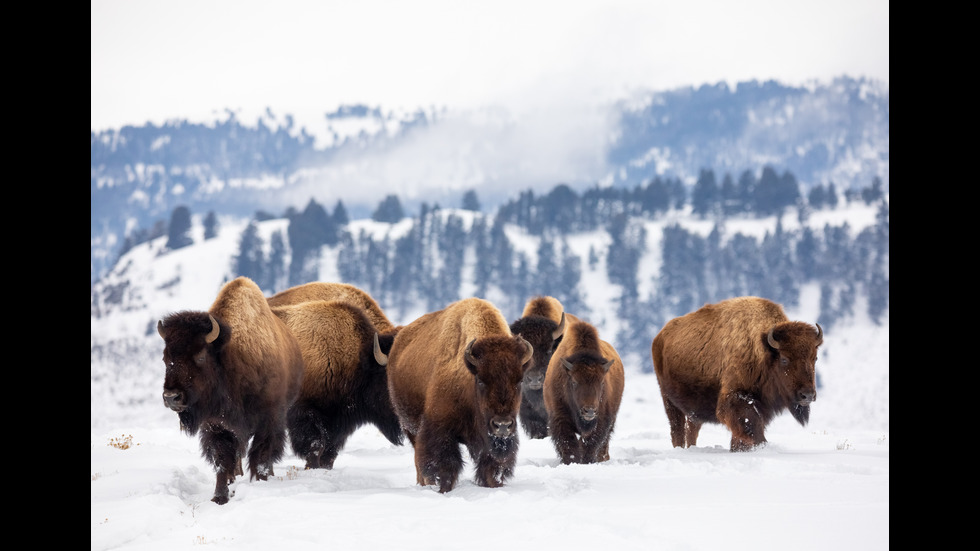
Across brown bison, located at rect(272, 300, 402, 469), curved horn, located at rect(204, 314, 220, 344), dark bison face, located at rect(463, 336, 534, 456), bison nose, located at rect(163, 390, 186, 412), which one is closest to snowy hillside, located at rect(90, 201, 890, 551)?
dark bison face, located at rect(463, 336, 534, 456)

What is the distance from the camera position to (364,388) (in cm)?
1124

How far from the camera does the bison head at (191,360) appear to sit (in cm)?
818

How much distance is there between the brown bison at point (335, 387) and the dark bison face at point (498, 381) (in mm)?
2961

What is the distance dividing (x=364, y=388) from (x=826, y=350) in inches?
3695

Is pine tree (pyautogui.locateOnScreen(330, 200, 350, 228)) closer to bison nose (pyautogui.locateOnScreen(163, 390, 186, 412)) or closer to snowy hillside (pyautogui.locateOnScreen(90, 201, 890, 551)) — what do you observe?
snowy hillside (pyautogui.locateOnScreen(90, 201, 890, 551))

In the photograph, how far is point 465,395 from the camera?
8453 mm

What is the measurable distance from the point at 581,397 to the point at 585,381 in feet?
0.69

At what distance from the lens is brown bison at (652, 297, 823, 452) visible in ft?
34.9

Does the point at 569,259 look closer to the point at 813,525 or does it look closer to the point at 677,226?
the point at 677,226

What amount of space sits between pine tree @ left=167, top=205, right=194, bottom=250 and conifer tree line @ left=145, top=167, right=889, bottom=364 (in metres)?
0.43
